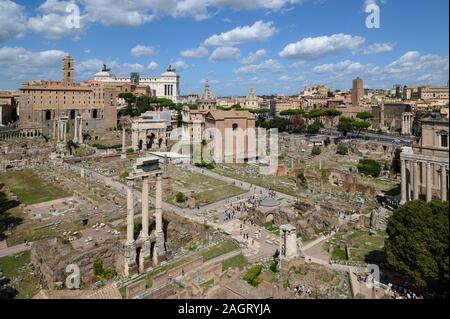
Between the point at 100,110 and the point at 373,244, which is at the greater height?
the point at 100,110

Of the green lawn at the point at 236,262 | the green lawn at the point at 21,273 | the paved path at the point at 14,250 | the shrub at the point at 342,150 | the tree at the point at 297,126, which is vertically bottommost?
the green lawn at the point at 21,273

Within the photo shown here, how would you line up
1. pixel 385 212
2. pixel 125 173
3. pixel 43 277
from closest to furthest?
1. pixel 43 277
2. pixel 385 212
3. pixel 125 173

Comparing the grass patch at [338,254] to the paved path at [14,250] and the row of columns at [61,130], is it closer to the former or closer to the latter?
the paved path at [14,250]

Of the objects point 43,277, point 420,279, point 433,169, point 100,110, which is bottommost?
point 43,277

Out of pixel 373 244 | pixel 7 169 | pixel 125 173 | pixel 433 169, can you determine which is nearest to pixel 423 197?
pixel 433 169

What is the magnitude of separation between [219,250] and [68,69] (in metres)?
73.3

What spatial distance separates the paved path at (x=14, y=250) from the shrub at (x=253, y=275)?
14.0 m

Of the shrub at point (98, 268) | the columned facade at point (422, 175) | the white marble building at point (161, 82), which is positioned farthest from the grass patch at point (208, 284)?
the white marble building at point (161, 82)

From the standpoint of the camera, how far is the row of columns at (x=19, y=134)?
2373 inches

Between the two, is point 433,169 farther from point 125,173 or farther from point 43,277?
point 125,173

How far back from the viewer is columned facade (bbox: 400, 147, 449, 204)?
2527 centimetres

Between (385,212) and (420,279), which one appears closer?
(420,279)

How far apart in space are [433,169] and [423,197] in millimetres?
2425

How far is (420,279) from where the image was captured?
15.8m
